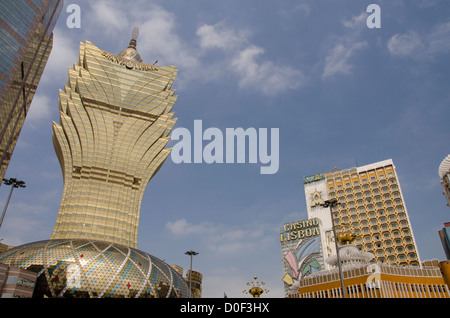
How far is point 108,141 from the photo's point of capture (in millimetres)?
93188

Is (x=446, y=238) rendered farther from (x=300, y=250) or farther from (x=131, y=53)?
(x=131, y=53)

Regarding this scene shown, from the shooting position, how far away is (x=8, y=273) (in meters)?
50.8

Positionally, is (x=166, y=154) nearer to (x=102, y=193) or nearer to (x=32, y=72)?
(x=102, y=193)

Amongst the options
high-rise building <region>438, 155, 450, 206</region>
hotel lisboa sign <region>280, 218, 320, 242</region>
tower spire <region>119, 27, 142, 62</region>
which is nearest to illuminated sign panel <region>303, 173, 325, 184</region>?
hotel lisboa sign <region>280, 218, 320, 242</region>

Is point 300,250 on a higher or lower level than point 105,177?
lower

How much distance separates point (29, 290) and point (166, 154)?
173ft

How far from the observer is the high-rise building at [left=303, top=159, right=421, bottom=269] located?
98938mm

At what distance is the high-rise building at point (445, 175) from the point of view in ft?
325

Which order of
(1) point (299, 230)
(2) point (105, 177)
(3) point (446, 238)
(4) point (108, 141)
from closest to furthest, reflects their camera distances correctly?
1. (2) point (105, 177)
2. (4) point (108, 141)
3. (3) point (446, 238)
4. (1) point (299, 230)

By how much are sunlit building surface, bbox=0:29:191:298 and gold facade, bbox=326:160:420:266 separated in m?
59.6

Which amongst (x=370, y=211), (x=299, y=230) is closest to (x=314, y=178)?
(x=299, y=230)

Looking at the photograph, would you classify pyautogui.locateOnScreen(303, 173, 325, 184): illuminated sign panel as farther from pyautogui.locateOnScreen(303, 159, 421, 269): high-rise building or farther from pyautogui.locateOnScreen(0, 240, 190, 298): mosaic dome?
pyautogui.locateOnScreen(0, 240, 190, 298): mosaic dome

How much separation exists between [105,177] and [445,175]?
10035 centimetres
